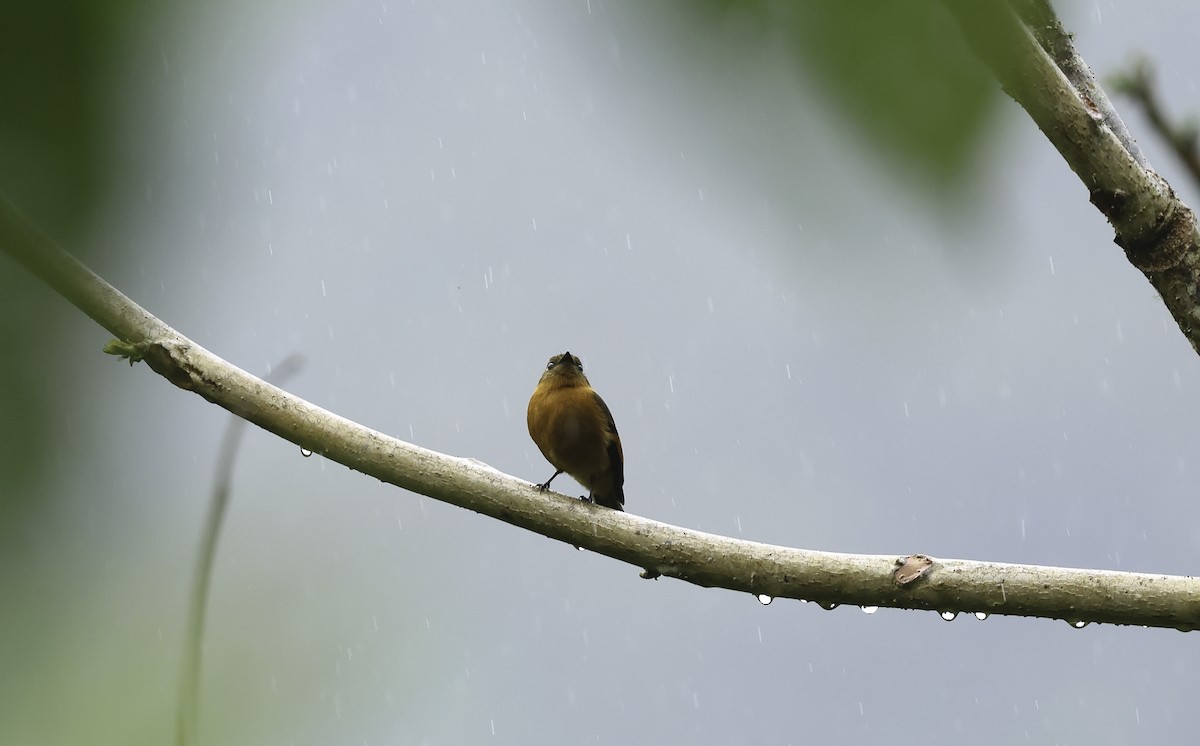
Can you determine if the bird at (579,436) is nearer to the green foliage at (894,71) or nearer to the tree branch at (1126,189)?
the tree branch at (1126,189)

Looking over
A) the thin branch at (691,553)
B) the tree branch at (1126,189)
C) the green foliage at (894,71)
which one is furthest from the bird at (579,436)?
the green foliage at (894,71)

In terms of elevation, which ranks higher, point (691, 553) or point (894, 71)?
point (691, 553)

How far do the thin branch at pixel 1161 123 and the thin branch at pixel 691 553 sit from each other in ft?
4.05

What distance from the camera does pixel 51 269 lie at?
57 centimetres

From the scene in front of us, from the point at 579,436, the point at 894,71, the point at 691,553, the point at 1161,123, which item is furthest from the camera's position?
the point at 579,436

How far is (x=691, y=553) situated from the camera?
3.42m

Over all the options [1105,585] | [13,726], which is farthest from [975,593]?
[13,726]

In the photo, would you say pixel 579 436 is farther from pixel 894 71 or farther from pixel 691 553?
pixel 894 71

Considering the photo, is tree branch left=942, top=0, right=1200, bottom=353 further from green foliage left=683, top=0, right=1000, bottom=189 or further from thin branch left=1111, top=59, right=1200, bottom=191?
green foliage left=683, top=0, right=1000, bottom=189

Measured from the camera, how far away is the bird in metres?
6.38

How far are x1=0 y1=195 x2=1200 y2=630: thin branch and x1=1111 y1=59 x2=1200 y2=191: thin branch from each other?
4.05ft

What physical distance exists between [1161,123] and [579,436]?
4.39 metres

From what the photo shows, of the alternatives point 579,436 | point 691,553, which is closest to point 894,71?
point 691,553

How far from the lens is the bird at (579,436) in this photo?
6.38 metres
